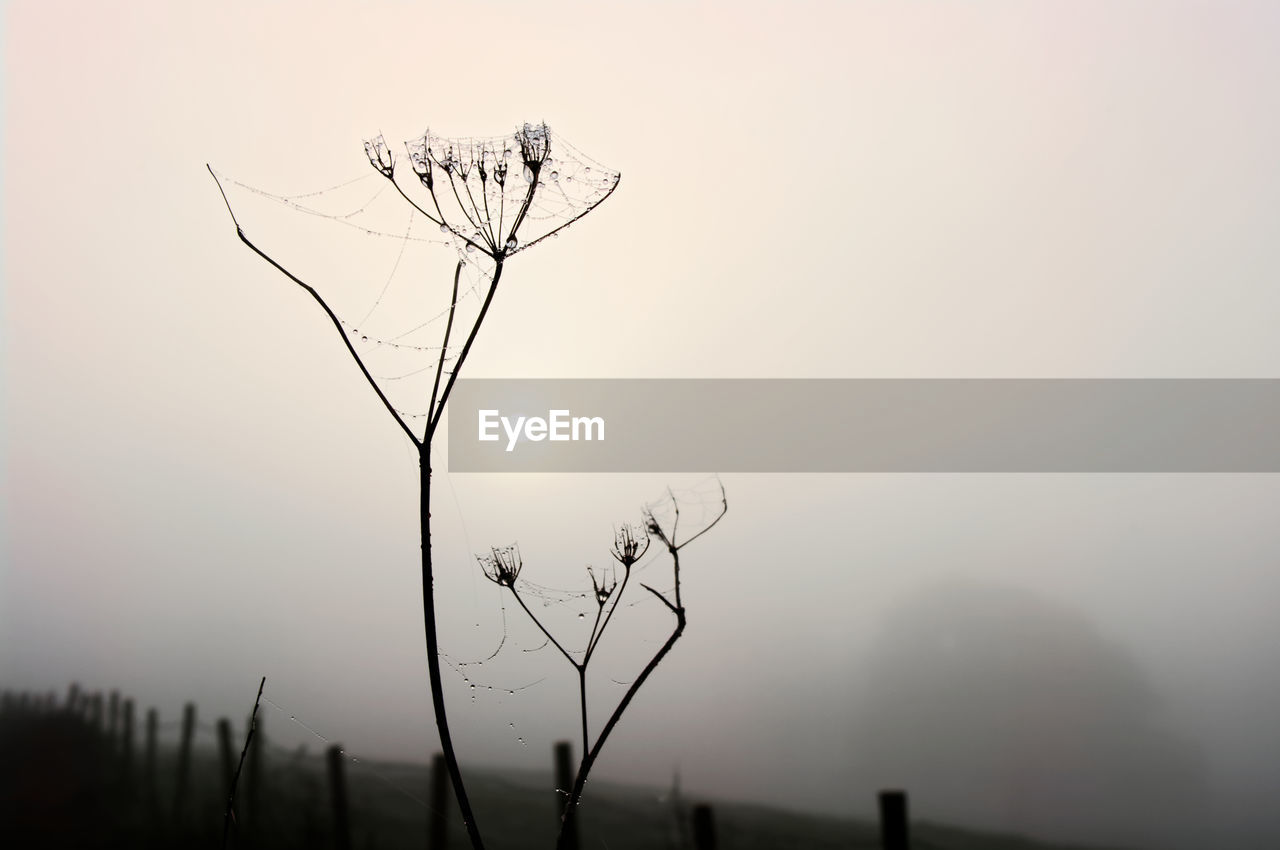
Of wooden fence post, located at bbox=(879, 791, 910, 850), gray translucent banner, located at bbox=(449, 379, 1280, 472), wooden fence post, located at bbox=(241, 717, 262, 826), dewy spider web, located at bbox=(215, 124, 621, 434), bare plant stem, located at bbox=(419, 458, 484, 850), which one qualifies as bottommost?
wooden fence post, located at bbox=(879, 791, 910, 850)

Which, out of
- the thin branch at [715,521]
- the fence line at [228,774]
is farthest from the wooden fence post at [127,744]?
the thin branch at [715,521]

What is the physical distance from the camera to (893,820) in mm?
1598

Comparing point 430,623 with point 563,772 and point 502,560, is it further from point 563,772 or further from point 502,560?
point 563,772

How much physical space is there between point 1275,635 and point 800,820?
0.88 m

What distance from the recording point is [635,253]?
5.39 feet

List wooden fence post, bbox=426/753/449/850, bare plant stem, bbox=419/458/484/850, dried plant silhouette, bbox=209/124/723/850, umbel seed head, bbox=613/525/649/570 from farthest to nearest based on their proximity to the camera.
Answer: wooden fence post, bbox=426/753/449/850 < umbel seed head, bbox=613/525/649/570 < dried plant silhouette, bbox=209/124/723/850 < bare plant stem, bbox=419/458/484/850

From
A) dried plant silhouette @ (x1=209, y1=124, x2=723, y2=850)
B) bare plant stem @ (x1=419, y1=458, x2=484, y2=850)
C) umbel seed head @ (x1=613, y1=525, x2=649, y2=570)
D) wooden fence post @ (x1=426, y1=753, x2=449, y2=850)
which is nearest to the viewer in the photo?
bare plant stem @ (x1=419, y1=458, x2=484, y2=850)

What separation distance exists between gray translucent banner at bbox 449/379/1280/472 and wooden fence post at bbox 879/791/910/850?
546mm

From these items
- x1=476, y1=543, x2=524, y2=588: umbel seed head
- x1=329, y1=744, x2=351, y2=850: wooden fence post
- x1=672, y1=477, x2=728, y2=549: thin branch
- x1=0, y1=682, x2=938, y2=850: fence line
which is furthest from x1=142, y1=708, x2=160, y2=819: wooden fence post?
x1=672, y1=477, x2=728, y2=549: thin branch

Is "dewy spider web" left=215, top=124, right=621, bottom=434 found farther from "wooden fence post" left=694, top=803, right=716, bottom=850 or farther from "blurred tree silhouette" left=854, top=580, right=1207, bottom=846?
"blurred tree silhouette" left=854, top=580, right=1207, bottom=846

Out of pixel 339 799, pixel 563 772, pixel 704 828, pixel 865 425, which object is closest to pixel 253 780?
pixel 339 799

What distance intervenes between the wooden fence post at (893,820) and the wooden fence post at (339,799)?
892 mm

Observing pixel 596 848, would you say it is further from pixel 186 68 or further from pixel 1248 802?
pixel 186 68

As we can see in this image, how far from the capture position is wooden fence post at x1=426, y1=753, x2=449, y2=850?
1553mm
